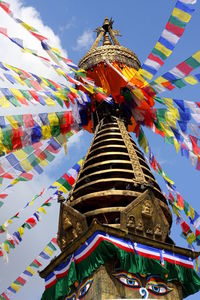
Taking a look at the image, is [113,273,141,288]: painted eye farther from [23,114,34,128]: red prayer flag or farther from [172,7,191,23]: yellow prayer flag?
[172,7,191,23]: yellow prayer flag

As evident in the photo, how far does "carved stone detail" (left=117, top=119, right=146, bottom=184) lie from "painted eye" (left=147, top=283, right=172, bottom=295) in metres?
3.12

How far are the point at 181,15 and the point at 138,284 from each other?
22.6 ft

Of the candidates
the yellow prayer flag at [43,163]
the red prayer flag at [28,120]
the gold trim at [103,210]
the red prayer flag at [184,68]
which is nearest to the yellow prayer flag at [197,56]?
the red prayer flag at [184,68]

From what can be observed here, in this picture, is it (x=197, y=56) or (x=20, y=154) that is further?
(x=20, y=154)

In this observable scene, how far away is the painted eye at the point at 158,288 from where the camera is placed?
36.0 feet

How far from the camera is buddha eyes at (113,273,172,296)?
1085cm

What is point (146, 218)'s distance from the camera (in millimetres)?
12195

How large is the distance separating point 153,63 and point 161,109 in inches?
64.6

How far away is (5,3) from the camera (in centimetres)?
1224

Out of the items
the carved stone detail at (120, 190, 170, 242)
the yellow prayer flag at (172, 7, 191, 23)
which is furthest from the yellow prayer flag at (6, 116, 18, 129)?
the yellow prayer flag at (172, 7, 191, 23)

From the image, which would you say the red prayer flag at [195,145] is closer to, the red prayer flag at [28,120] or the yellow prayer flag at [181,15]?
the yellow prayer flag at [181,15]

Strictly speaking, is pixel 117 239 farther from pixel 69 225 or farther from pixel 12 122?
pixel 12 122

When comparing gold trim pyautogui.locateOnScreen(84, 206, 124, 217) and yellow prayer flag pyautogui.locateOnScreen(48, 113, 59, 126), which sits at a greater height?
yellow prayer flag pyautogui.locateOnScreen(48, 113, 59, 126)

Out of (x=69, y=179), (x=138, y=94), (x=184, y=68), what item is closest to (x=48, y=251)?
(x=69, y=179)
